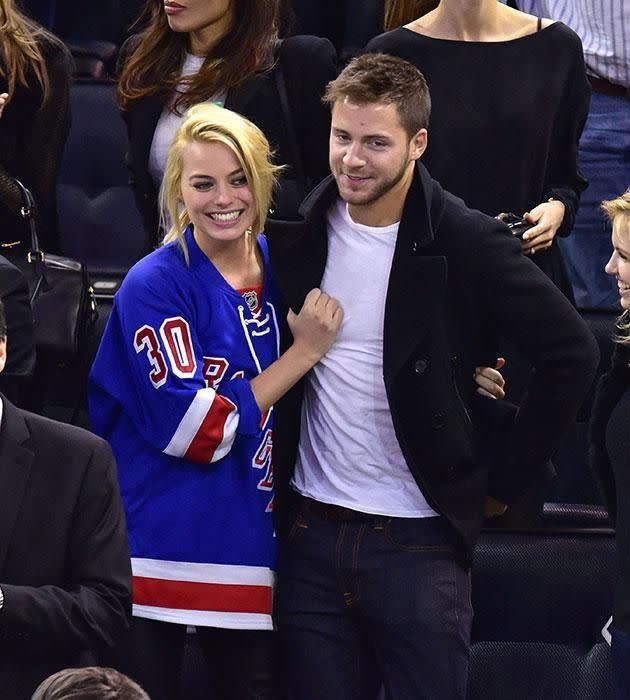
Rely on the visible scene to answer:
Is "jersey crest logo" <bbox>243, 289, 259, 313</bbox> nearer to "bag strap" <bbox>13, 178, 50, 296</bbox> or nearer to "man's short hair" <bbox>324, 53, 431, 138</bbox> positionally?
"man's short hair" <bbox>324, 53, 431, 138</bbox>

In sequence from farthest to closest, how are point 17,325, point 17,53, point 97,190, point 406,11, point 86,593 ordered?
1. point 97,190
2. point 406,11
3. point 17,53
4. point 17,325
5. point 86,593

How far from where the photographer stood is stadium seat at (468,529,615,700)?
13.7 feet

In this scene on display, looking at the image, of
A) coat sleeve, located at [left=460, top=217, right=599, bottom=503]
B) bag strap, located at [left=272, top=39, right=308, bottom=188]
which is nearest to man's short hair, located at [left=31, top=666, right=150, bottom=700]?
coat sleeve, located at [left=460, top=217, right=599, bottom=503]

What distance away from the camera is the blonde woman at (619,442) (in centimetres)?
328

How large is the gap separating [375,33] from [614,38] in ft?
2.89

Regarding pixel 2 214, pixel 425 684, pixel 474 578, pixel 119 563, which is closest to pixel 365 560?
pixel 425 684

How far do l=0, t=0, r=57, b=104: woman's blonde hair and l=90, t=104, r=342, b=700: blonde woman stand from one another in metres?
0.89

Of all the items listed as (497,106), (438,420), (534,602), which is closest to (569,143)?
(497,106)

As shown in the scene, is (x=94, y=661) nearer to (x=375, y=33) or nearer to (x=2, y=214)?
(x=2, y=214)

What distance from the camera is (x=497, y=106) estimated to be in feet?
12.7

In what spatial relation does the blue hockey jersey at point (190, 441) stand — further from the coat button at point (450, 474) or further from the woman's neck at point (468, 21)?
the woman's neck at point (468, 21)

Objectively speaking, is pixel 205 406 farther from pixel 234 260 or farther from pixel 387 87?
pixel 387 87

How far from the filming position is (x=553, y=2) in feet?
16.1

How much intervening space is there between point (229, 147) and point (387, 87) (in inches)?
12.6
